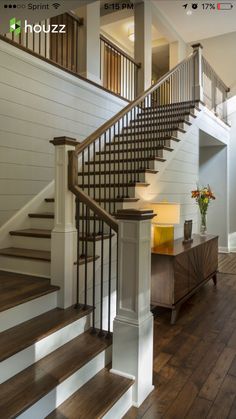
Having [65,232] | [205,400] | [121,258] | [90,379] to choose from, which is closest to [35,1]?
[65,232]

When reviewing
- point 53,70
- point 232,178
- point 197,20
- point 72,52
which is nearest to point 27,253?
point 53,70

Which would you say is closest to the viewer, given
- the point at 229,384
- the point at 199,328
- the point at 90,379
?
the point at 90,379

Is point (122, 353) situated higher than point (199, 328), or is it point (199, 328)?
point (122, 353)

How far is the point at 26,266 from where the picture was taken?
9.84ft

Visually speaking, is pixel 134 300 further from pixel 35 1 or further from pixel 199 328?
pixel 35 1

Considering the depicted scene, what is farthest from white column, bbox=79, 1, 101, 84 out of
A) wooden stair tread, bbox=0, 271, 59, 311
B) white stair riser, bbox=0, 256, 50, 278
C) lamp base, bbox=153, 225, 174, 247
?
wooden stair tread, bbox=0, 271, 59, 311

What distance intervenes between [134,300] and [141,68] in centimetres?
609

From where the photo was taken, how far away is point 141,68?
6.98m

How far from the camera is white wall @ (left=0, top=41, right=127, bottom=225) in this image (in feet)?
12.0

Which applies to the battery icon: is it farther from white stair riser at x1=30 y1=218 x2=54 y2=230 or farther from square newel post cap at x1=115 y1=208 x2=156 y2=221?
square newel post cap at x1=115 y1=208 x2=156 y2=221

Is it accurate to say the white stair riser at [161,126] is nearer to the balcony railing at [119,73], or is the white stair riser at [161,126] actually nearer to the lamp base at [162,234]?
the lamp base at [162,234]

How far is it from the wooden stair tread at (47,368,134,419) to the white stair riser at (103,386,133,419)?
0.04 meters

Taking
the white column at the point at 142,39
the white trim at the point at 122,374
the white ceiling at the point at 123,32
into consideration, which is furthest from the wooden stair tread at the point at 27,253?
the white ceiling at the point at 123,32

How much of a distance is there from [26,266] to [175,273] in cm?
160
